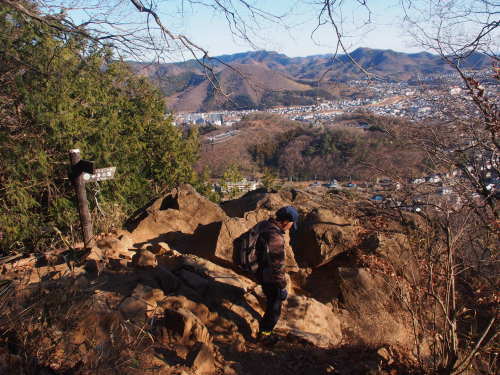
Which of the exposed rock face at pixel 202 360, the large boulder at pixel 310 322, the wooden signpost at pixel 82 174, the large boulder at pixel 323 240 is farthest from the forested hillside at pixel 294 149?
the exposed rock face at pixel 202 360

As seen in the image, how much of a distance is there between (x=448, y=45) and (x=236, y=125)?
38541 mm

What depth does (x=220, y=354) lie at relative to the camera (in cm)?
364

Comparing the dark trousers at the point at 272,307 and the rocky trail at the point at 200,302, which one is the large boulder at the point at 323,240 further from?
the dark trousers at the point at 272,307

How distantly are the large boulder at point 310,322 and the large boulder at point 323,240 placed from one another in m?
1.42

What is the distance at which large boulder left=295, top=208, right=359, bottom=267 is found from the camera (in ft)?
20.7

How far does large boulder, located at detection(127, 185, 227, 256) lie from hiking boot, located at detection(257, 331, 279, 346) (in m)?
1.85

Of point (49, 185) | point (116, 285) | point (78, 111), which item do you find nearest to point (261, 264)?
point (116, 285)

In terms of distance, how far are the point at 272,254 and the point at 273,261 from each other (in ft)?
0.24

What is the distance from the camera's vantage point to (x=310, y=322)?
4535 mm

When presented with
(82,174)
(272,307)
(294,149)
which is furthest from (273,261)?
(294,149)

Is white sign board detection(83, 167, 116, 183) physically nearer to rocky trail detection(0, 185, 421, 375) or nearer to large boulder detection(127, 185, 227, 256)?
rocky trail detection(0, 185, 421, 375)

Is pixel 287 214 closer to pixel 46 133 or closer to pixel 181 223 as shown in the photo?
pixel 181 223

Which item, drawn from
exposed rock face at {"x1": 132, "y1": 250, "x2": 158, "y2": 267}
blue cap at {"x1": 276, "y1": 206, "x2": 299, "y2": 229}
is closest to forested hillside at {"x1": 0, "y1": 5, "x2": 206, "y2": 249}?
exposed rock face at {"x1": 132, "y1": 250, "x2": 158, "y2": 267}

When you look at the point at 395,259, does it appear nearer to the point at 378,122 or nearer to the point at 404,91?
the point at 378,122
